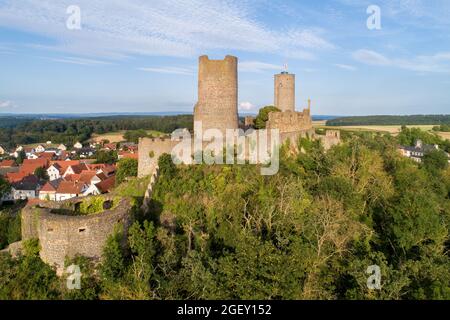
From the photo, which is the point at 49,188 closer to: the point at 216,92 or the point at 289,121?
the point at 289,121

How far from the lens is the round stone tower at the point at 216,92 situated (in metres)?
21.0

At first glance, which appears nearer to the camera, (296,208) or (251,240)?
(251,240)

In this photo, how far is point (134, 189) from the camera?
20391 millimetres

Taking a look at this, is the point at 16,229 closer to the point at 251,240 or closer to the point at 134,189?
the point at 134,189

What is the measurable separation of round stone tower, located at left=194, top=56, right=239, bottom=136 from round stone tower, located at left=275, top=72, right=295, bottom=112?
13.8 m

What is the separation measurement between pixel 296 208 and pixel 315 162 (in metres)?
9.35

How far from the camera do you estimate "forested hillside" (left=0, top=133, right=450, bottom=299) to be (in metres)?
12.1

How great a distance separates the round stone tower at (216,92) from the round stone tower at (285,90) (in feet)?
45.4

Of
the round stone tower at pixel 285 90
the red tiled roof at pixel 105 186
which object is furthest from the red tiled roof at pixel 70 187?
the round stone tower at pixel 285 90

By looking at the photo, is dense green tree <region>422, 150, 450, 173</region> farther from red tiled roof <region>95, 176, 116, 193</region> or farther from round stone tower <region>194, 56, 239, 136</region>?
red tiled roof <region>95, 176, 116, 193</region>

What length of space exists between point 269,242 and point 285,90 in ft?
78.2

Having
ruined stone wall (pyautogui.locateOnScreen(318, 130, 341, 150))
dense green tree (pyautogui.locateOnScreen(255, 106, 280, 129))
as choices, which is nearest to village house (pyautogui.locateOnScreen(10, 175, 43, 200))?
dense green tree (pyautogui.locateOnScreen(255, 106, 280, 129))

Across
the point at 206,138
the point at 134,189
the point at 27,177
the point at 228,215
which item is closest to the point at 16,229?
the point at 134,189
